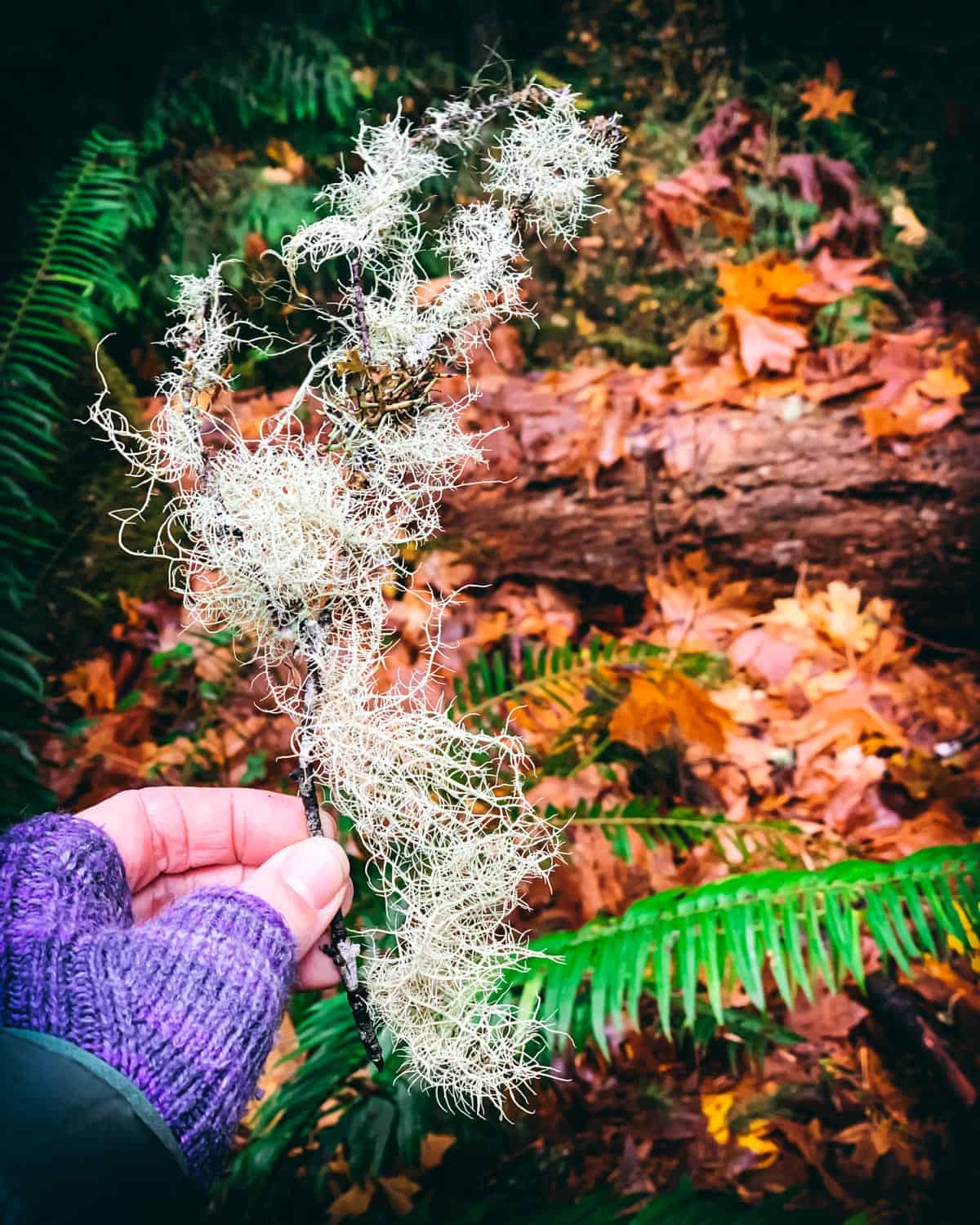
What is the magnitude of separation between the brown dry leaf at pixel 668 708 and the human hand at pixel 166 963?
1026mm

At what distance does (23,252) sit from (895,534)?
218 cm

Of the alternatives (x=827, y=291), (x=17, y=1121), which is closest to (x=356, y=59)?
(x=827, y=291)

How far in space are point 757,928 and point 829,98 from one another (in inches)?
116

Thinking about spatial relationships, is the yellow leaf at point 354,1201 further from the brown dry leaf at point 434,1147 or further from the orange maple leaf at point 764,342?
the orange maple leaf at point 764,342

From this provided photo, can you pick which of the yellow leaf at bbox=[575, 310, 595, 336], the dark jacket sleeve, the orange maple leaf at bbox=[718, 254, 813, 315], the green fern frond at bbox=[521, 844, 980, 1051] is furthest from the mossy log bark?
the dark jacket sleeve

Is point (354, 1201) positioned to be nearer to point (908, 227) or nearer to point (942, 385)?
point (942, 385)

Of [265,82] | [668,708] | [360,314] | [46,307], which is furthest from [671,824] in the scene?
[265,82]

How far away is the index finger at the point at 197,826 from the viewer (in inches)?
36.7

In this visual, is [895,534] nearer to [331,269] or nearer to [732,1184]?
[732,1184]

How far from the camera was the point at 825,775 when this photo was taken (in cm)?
193

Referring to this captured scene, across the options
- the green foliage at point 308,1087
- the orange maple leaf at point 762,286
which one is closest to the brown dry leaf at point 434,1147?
the green foliage at point 308,1087

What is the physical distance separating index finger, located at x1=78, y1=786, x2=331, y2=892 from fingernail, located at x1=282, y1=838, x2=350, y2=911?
17 centimetres

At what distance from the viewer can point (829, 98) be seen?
3029mm

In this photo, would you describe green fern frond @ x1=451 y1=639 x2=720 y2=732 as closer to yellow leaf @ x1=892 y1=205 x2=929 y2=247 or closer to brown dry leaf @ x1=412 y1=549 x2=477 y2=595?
brown dry leaf @ x1=412 y1=549 x2=477 y2=595
